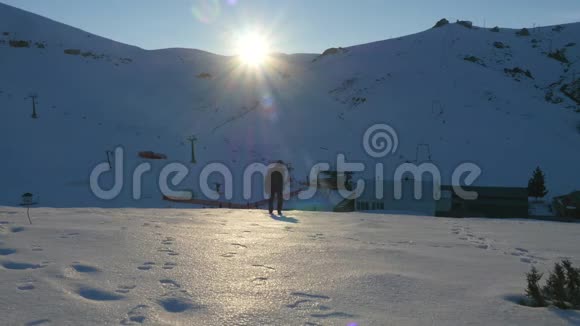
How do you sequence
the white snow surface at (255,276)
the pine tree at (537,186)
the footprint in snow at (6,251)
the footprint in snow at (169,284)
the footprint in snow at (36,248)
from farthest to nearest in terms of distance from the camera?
the pine tree at (537,186) < the footprint in snow at (36,248) < the footprint in snow at (6,251) < the footprint in snow at (169,284) < the white snow surface at (255,276)

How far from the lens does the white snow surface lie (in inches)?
110

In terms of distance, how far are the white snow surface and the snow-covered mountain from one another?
54.4ft

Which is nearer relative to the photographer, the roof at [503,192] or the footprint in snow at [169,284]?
the footprint in snow at [169,284]

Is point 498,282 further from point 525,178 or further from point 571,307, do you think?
point 525,178

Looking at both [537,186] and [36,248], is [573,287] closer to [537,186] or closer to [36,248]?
[36,248]

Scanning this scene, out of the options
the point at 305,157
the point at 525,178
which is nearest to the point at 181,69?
the point at 305,157

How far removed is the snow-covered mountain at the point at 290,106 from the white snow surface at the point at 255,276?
54.4 feet

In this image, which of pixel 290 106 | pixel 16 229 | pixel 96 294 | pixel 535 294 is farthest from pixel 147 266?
pixel 290 106

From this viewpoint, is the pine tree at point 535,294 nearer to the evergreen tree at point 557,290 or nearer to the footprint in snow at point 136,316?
the evergreen tree at point 557,290

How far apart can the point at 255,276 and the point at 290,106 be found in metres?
42.5

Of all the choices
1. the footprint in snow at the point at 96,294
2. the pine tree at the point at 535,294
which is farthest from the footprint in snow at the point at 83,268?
the pine tree at the point at 535,294

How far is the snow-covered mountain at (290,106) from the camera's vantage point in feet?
98.2

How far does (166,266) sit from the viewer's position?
3.99 meters

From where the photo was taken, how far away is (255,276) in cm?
377
